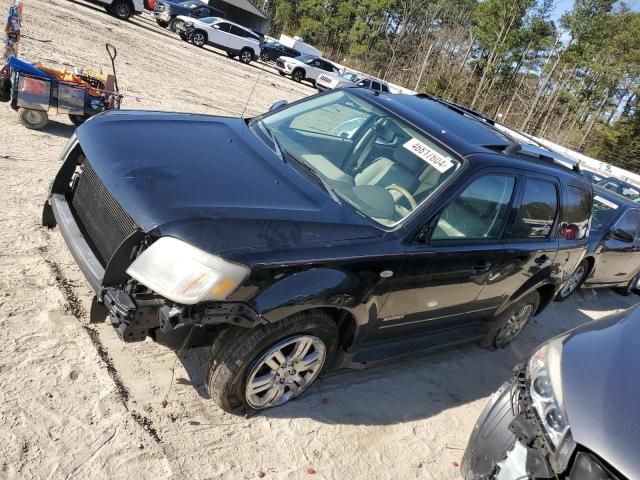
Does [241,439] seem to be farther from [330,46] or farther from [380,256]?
[330,46]

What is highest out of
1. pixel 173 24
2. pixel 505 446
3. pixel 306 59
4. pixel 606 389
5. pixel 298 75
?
pixel 606 389

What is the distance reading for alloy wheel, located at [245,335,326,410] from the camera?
123 inches

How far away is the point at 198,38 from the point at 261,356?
81.4 ft

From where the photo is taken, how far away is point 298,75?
27875 millimetres

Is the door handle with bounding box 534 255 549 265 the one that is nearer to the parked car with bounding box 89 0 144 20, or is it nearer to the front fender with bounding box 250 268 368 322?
the front fender with bounding box 250 268 368 322

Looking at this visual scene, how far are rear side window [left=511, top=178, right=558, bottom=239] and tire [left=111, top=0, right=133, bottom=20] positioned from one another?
2229cm

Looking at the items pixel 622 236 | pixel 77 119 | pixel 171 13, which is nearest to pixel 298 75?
pixel 171 13

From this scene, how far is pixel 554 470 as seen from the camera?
2293 mm

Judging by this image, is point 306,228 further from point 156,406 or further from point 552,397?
point 552,397

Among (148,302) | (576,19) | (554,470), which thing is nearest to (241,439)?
(148,302)

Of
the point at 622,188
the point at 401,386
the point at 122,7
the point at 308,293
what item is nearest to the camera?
the point at 308,293

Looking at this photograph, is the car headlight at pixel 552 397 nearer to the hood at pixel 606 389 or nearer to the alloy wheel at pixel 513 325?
the hood at pixel 606 389

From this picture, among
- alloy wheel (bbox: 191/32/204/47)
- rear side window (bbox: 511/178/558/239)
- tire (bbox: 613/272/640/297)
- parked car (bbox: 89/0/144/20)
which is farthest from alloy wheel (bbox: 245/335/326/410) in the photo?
alloy wheel (bbox: 191/32/204/47)

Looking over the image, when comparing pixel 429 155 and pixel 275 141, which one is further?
pixel 275 141
